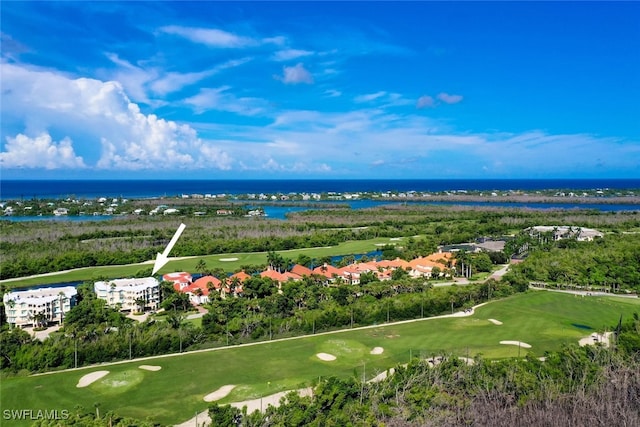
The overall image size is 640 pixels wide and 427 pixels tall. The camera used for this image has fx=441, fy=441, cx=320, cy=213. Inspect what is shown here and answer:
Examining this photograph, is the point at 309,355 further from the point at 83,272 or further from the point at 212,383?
the point at 83,272

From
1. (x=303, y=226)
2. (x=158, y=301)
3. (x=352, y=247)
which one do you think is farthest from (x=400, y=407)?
(x=303, y=226)

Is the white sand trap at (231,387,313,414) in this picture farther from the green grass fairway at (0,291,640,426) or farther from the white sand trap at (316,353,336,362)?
the white sand trap at (316,353,336,362)

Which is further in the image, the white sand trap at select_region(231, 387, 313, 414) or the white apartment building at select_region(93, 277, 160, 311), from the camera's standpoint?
the white apartment building at select_region(93, 277, 160, 311)

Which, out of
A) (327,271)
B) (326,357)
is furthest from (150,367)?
(327,271)

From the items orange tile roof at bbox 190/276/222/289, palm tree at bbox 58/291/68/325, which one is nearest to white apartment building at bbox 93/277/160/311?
palm tree at bbox 58/291/68/325

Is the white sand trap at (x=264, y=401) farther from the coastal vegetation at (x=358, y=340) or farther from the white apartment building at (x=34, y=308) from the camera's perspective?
the white apartment building at (x=34, y=308)

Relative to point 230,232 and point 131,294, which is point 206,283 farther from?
point 230,232
